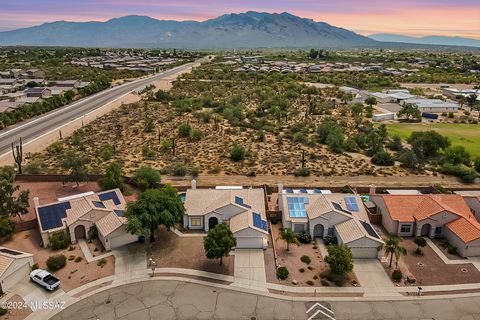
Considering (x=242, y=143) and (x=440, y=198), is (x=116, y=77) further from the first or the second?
(x=440, y=198)

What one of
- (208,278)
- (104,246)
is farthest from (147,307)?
(104,246)

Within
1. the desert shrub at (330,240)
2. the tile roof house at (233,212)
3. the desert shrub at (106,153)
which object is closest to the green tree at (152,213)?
the tile roof house at (233,212)

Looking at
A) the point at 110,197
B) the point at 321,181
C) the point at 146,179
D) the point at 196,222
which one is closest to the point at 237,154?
the point at 321,181

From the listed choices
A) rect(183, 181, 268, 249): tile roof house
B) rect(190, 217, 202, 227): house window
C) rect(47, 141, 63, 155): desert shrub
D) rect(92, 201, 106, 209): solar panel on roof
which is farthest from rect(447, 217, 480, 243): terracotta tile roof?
rect(47, 141, 63, 155): desert shrub

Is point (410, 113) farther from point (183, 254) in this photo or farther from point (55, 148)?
point (55, 148)

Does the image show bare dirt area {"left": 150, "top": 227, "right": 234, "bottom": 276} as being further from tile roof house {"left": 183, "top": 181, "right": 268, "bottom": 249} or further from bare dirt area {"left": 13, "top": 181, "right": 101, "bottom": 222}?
bare dirt area {"left": 13, "top": 181, "right": 101, "bottom": 222}
